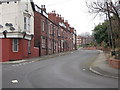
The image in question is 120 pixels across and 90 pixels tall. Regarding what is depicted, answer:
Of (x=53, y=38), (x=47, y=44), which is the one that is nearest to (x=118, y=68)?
(x=47, y=44)

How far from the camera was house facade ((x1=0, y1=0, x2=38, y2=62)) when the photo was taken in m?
29.1

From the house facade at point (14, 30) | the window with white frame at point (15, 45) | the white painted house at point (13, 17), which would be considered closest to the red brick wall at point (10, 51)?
the house facade at point (14, 30)

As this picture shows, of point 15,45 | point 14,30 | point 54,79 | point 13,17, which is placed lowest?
point 54,79

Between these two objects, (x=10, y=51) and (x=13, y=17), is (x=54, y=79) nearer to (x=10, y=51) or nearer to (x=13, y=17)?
(x=10, y=51)

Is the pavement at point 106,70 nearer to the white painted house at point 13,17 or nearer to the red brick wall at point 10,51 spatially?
the red brick wall at point 10,51

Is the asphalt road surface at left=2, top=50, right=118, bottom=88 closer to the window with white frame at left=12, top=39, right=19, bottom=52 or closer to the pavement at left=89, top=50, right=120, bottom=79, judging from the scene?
the pavement at left=89, top=50, right=120, bottom=79

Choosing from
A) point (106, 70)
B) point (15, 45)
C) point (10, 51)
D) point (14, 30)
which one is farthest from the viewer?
point (15, 45)

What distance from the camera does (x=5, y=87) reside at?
1041cm

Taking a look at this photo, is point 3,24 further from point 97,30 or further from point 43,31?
point 97,30

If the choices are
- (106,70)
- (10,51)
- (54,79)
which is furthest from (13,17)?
(54,79)

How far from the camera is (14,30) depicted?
96.5 ft

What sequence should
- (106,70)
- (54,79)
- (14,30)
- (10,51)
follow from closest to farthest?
(54,79), (106,70), (10,51), (14,30)

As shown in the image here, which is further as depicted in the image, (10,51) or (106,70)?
(10,51)

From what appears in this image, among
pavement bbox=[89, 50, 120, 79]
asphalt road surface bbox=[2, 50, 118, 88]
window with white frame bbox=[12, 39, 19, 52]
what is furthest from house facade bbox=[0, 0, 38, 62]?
pavement bbox=[89, 50, 120, 79]
